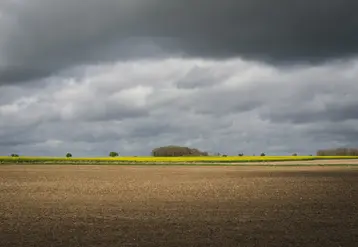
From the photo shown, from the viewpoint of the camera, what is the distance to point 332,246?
539 inches

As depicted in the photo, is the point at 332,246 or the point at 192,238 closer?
the point at 332,246

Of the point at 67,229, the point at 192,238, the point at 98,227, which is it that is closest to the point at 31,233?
the point at 67,229

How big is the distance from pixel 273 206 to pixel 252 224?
5583 millimetres

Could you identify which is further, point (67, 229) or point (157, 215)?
point (157, 215)

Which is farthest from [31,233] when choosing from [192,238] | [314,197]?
[314,197]

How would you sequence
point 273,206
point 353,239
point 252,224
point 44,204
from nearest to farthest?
point 353,239 < point 252,224 < point 273,206 < point 44,204

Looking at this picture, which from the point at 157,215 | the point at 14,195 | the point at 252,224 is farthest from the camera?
the point at 14,195

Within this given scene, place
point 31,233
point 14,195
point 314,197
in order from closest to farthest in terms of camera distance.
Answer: point 31,233
point 314,197
point 14,195

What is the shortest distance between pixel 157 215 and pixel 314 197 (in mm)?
10766

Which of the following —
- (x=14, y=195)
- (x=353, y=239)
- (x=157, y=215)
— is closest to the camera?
(x=353, y=239)

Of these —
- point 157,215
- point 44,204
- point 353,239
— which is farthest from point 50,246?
point 44,204

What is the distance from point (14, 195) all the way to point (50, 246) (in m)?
16.5

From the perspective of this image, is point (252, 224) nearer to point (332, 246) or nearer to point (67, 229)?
point (332, 246)

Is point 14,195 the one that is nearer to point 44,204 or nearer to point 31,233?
point 44,204
